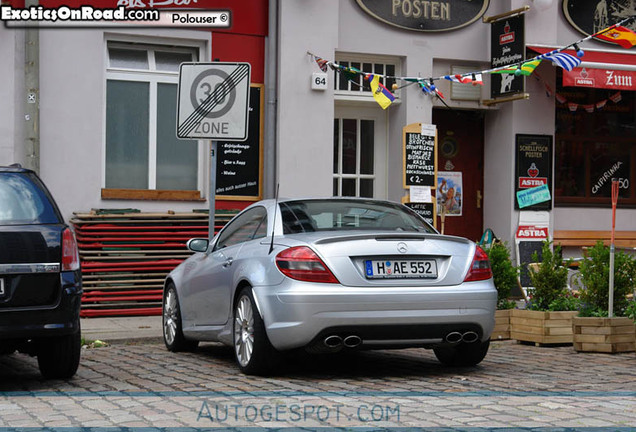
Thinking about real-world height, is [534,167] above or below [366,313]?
above

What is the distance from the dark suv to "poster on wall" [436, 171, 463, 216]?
9.14 m

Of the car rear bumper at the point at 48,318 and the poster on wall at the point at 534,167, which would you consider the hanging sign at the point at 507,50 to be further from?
the car rear bumper at the point at 48,318

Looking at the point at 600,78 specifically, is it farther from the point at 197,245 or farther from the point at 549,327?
the point at 197,245

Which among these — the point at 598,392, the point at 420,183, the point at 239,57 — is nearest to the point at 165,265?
the point at 239,57

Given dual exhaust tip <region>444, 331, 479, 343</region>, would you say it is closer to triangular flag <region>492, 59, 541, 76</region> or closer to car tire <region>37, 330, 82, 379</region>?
car tire <region>37, 330, 82, 379</region>

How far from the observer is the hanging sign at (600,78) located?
560 inches

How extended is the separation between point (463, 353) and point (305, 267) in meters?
1.66

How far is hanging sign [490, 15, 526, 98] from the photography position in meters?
14.4

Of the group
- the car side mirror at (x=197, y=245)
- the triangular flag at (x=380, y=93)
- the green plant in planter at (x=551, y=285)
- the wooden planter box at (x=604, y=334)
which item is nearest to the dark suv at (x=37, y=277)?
the car side mirror at (x=197, y=245)

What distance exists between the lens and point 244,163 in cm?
1401

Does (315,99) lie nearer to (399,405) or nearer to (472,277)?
(472,277)

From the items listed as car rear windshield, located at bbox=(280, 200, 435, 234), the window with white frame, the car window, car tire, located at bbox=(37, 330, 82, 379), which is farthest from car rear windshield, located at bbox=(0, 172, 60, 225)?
the window with white frame

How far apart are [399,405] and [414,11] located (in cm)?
978

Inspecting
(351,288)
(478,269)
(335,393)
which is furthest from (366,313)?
(478,269)
